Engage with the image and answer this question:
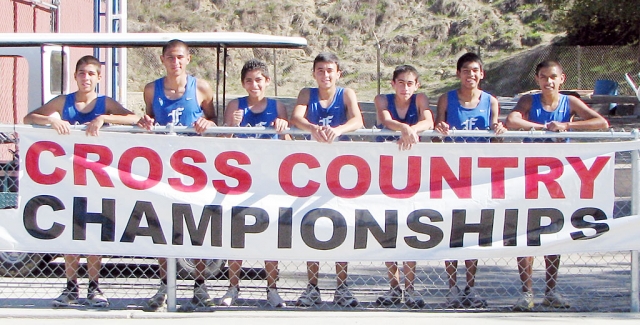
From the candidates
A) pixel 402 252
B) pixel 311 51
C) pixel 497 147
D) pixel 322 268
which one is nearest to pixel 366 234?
pixel 402 252

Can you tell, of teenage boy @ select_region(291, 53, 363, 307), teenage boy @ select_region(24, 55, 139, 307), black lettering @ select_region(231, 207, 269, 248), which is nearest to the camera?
black lettering @ select_region(231, 207, 269, 248)

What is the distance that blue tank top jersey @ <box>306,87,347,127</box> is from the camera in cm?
588

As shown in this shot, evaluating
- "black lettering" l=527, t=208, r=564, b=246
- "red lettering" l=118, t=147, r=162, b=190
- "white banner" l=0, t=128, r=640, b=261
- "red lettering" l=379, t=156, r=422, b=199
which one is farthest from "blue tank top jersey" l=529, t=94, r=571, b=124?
"red lettering" l=118, t=147, r=162, b=190

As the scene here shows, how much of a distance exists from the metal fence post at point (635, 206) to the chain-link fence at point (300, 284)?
0.04m

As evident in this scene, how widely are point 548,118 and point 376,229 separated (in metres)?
1.52

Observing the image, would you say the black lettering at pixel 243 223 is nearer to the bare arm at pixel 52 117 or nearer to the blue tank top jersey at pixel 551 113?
the bare arm at pixel 52 117

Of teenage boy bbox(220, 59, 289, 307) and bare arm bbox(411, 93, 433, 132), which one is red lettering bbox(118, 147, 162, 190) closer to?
teenage boy bbox(220, 59, 289, 307)

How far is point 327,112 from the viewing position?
5.88m

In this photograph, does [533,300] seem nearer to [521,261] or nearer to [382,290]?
[521,261]

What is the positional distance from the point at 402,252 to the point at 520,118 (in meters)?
1.30

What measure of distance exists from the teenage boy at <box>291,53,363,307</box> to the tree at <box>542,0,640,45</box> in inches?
769

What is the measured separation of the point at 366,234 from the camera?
562 cm

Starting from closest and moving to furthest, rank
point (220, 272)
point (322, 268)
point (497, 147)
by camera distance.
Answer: point (497, 147) → point (220, 272) → point (322, 268)

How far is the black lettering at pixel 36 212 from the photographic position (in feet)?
18.2
